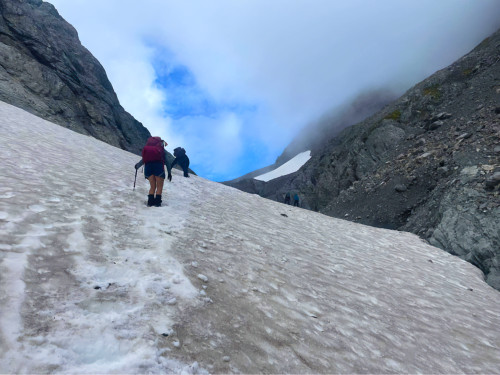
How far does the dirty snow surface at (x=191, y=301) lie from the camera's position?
2559mm

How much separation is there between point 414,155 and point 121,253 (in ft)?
84.5

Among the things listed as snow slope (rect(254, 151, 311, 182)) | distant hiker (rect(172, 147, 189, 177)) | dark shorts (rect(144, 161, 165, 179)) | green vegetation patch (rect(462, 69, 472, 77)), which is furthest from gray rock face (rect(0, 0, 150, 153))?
snow slope (rect(254, 151, 311, 182))

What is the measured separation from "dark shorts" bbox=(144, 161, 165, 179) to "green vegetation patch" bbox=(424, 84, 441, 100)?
35499 millimetres

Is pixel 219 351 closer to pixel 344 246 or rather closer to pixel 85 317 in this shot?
pixel 85 317

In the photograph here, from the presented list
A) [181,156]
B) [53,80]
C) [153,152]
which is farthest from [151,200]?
[53,80]

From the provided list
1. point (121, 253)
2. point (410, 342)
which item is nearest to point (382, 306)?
point (410, 342)

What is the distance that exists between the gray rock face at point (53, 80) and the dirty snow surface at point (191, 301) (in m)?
32.1

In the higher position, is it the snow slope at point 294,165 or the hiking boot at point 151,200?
the snow slope at point 294,165

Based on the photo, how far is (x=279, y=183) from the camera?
87.1 meters

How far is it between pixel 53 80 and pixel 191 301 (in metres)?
45.2

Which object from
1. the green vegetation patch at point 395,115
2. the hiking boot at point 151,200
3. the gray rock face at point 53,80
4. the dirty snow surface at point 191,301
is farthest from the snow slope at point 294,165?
the dirty snow surface at point 191,301

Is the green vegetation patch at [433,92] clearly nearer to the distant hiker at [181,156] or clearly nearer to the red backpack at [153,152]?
the distant hiker at [181,156]

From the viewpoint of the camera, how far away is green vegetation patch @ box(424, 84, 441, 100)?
3228 centimetres

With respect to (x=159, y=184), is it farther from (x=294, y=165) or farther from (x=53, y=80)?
(x=294, y=165)
